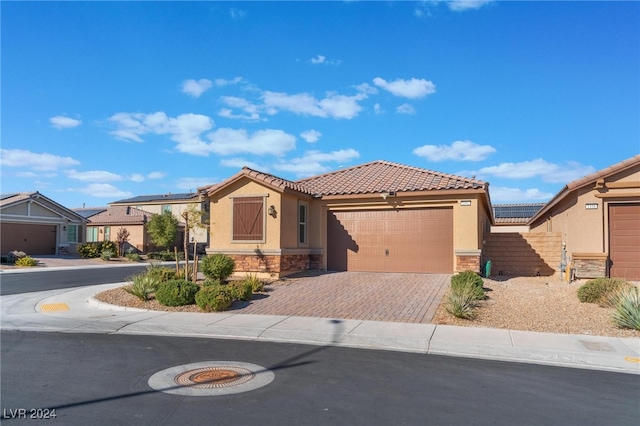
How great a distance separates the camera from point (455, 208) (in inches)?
691

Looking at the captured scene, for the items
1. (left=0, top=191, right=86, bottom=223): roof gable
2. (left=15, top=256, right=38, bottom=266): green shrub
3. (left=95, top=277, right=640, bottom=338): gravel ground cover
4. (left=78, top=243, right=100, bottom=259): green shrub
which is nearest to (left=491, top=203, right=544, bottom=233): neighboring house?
(left=95, top=277, right=640, bottom=338): gravel ground cover

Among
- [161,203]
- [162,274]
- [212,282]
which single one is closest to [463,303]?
[212,282]

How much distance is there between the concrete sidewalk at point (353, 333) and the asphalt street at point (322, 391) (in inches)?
22.5

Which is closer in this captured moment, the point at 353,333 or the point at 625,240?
the point at 353,333

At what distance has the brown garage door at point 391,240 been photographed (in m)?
17.9

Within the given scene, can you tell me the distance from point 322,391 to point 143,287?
9616mm

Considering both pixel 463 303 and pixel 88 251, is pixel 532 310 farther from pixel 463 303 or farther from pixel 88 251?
pixel 88 251

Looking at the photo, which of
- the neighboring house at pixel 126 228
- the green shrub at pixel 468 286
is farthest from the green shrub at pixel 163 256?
the green shrub at pixel 468 286

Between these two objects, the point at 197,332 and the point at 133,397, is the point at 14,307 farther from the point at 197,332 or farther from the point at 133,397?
the point at 133,397

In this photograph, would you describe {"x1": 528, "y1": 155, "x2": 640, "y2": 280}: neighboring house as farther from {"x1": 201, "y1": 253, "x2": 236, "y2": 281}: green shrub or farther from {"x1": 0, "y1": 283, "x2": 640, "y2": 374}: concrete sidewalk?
{"x1": 201, "y1": 253, "x2": 236, "y2": 281}: green shrub

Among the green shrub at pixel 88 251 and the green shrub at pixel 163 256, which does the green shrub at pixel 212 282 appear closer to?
the green shrub at pixel 163 256

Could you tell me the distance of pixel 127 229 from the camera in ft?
142

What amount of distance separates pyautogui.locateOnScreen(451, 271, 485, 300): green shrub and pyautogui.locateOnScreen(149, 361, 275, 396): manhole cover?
6.67 meters

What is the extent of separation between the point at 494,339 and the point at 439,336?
1.02 metres
